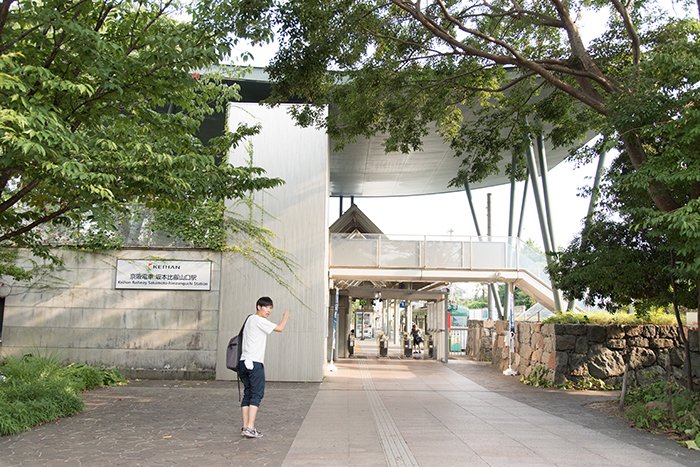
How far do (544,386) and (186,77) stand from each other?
10816mm

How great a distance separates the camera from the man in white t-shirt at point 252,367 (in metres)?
6.86

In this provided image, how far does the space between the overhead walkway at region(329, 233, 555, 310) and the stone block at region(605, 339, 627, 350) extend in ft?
13.0

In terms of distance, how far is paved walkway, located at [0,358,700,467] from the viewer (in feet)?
19.9

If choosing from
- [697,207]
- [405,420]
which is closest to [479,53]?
[697,207]

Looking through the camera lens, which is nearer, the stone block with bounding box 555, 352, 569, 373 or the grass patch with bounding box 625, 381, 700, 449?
the grass patch with bounding box 625, 381, 700, 449

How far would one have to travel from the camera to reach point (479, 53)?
906 centimetres

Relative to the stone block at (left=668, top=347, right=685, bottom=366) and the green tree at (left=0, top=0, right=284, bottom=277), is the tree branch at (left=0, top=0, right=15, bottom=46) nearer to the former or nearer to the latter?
the green tree at (left=0, top=0, right=284, bottom=277)

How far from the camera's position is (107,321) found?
13.5m

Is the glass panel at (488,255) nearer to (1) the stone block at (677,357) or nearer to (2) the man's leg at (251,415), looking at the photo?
(1) the stone block at (677,357)

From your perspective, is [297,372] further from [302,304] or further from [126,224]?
[126,224]

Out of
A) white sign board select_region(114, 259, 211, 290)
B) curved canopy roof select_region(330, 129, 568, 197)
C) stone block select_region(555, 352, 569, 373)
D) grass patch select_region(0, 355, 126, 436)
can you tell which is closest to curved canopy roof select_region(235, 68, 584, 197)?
curved canopy roof select_region(330, 129, 568, 197)

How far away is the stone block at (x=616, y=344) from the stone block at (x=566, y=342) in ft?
2.63

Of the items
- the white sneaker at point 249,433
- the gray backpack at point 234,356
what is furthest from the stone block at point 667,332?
the gray backpack at point 234,356

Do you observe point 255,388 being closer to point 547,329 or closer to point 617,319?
point 547,329
